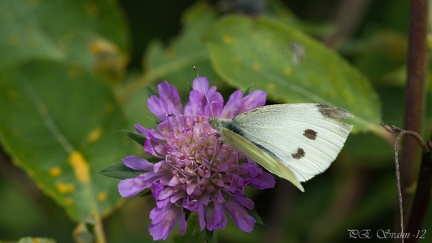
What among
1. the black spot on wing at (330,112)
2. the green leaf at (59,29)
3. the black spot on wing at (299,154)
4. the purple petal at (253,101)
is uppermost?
the green leaf at (59,29)

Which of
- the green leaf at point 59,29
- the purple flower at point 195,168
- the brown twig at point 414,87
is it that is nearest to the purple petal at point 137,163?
the purple flower at point 195,168

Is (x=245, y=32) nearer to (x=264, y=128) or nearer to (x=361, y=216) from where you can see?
(x=264, y=128)

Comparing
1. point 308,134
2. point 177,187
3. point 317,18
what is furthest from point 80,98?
point 317,18

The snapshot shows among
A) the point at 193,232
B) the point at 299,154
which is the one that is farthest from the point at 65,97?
the point at 299,154

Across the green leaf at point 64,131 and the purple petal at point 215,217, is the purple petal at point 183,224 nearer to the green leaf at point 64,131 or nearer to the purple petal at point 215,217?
the purple petal at point 215,217

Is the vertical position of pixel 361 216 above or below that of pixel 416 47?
below

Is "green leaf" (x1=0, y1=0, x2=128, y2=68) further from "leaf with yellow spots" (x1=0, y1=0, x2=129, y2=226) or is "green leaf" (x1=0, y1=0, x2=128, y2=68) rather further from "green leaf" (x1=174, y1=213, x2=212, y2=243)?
"green leaf" (x1=174, y1=213, x2=212, y2=243)
